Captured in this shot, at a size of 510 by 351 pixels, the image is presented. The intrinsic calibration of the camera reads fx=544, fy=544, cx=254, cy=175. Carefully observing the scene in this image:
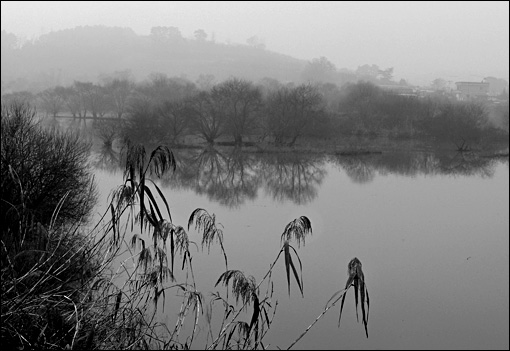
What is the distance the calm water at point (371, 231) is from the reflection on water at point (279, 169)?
28mm

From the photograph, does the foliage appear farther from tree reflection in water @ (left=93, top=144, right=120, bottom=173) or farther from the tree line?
the tree line

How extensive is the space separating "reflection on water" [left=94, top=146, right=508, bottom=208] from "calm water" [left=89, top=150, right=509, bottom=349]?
0.09ft

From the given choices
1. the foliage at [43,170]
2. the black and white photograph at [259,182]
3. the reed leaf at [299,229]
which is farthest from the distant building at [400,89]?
the reed leaf at [299,229]

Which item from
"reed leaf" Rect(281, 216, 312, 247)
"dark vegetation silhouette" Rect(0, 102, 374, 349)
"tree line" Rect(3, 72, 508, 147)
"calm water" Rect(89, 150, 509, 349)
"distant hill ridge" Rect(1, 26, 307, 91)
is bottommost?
"calm water" Rect(89, 150, 509, 349)

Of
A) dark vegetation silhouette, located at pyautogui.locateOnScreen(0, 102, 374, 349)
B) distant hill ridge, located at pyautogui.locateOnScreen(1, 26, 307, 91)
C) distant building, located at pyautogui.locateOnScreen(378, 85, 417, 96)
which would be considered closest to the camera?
dark vegetation silhouette, located at pyautogui.locateOnScreen(0, 102, 374, 349)

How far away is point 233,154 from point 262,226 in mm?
4745

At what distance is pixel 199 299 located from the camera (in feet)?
4.25

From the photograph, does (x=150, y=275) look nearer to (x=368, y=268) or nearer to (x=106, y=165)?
(x=368, y=268)

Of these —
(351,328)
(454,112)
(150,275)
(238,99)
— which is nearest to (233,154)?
(238,99)

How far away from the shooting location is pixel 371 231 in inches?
215

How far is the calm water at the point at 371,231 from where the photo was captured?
281 cm

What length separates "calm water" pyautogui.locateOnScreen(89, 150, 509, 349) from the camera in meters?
2.81

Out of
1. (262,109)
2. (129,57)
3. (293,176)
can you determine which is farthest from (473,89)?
(129,57)

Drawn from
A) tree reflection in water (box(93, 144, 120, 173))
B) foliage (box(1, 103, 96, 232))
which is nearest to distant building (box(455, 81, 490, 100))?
tree reflection in water (box(93, 144, 120, 173))
